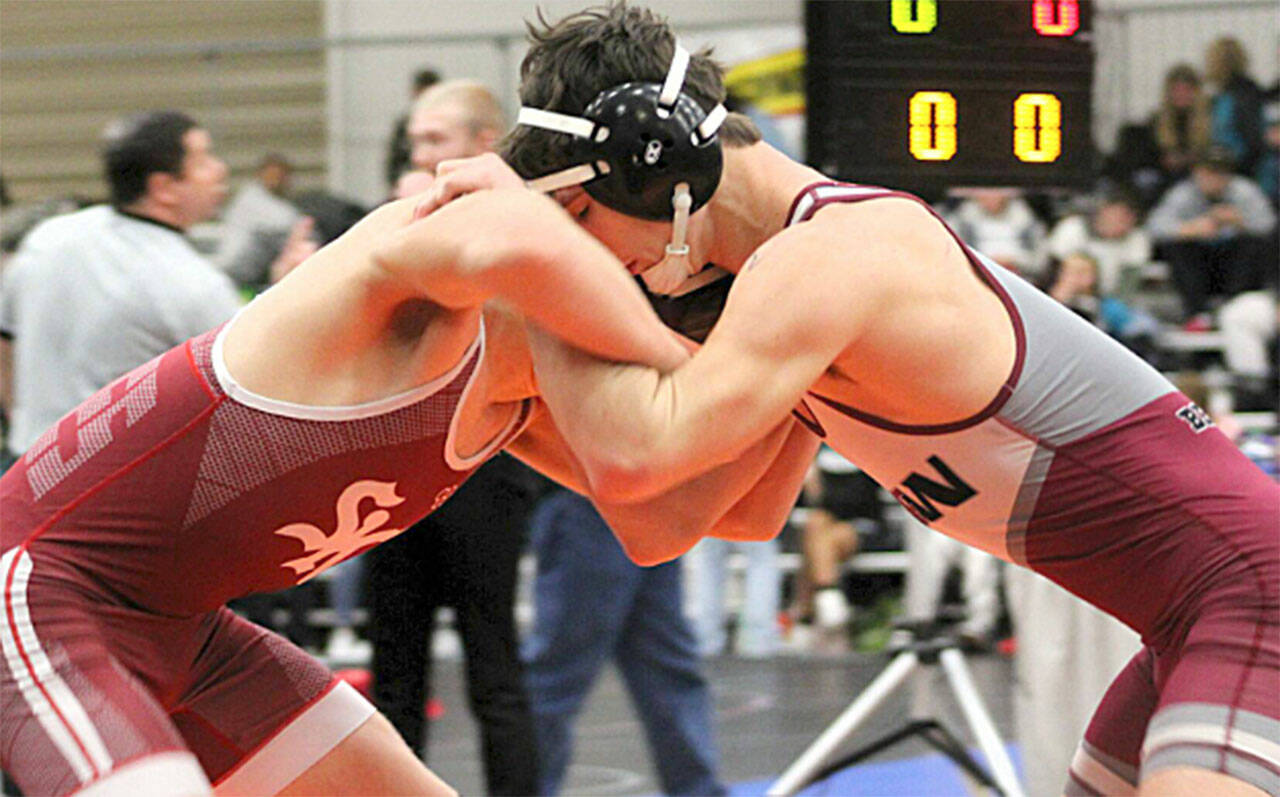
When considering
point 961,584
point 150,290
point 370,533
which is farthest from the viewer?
point 961,584

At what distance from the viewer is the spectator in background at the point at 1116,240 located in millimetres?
8922

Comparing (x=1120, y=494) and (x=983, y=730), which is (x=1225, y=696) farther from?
(x=983, y=730)

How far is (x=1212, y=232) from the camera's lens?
8.93 metres

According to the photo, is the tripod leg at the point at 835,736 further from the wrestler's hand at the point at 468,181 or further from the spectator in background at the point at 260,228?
the spectator in background at the point at 260,228

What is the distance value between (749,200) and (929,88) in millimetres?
2237

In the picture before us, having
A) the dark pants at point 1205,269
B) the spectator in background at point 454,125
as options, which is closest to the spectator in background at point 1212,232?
the dark pants at point 1205,269

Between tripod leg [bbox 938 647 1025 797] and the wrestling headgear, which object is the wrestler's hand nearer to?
the wrestling headgear

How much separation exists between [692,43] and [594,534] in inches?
228

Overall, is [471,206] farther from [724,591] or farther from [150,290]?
[724,591]

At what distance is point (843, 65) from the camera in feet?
14.9

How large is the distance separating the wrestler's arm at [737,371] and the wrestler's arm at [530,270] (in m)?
0.05

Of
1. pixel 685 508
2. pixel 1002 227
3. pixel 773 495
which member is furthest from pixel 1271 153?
pixel 685 508

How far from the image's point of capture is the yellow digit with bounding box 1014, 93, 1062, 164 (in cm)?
461

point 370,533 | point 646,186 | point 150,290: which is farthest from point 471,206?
point 150,290
